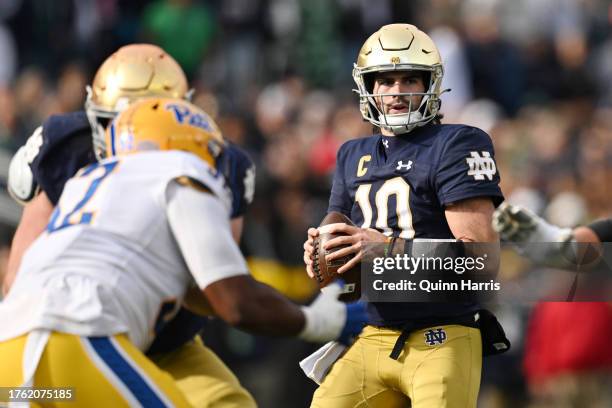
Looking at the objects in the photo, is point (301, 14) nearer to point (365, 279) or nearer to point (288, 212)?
point (288, 212)

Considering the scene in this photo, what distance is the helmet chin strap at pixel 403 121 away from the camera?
16.3 ft

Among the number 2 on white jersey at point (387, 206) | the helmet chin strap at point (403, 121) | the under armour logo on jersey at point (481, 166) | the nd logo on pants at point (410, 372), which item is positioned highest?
the helmet chin strap at point (403, 121)

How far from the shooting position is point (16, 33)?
11.5m

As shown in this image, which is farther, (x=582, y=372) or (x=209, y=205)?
(x=582, y=372)

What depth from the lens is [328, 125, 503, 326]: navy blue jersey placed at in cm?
470

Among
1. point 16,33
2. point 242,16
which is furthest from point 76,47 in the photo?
point 242,16

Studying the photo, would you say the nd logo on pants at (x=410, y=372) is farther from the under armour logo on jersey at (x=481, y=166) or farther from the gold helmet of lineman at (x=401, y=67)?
the gold helmet of lineman at (x=401, y=67)

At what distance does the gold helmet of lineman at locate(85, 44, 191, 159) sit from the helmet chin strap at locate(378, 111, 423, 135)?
4.02ft

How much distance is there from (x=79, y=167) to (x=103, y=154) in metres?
0.16

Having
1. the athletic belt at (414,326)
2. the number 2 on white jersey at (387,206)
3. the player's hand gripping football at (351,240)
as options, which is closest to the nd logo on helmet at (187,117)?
the player's hand gripping football at (351,240)

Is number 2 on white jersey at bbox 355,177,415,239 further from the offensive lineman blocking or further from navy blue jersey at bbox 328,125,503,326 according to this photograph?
the offensive lineman blocking

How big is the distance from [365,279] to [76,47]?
7.10 metres

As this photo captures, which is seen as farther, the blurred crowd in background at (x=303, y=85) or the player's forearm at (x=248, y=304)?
the blurred crowd in background at (x=303, y=85)

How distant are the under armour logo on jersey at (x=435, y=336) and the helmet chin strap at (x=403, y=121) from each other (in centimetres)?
79
